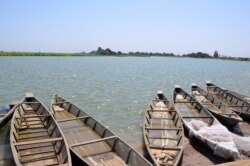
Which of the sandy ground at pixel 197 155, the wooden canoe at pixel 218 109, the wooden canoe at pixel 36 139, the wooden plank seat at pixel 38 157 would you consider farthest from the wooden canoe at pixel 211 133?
the wooden plank seat at pixel 38 157

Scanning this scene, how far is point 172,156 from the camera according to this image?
27.5ft

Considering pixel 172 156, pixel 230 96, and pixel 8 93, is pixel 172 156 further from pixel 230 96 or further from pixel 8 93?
pixel 8 93

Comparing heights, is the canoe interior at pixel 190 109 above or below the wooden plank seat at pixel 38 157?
above

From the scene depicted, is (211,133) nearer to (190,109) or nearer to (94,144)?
(94,144)

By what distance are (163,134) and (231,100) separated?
9235 mm

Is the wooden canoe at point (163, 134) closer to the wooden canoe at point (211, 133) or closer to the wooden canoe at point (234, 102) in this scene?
the wooden canoe at point (211, 133)

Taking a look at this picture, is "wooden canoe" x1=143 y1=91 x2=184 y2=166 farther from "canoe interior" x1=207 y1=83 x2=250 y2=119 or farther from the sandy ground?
"canoe interior" x1=207 y1=83 x2=250 y2=119

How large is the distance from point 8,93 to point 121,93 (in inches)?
399

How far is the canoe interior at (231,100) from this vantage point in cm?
1516

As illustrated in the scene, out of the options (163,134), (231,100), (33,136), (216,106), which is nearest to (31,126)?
(33,136)

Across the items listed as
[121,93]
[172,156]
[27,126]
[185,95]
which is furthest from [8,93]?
[172,156]

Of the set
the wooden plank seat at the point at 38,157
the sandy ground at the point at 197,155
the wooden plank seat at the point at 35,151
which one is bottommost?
the sandy ground at the point at 197,155

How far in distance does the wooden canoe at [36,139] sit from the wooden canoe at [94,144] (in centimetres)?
52

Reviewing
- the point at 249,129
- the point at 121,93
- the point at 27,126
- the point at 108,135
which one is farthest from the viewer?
the point at 121,93
